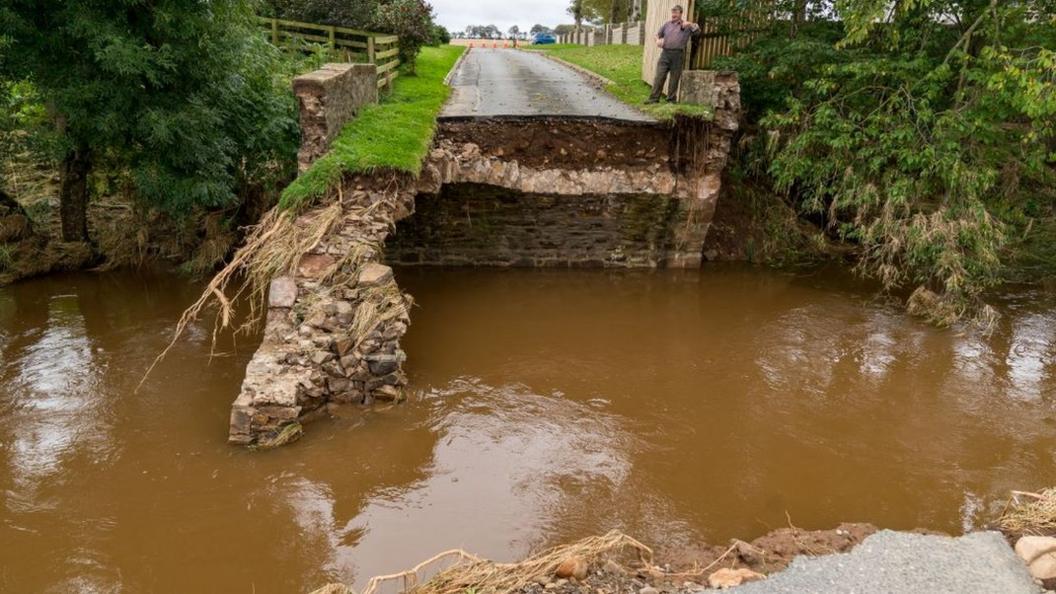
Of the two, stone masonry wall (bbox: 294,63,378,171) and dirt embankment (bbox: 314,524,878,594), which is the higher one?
stone masonry wall (bbox: 294,63,378,171)

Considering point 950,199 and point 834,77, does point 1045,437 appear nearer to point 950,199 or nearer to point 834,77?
point 950,199

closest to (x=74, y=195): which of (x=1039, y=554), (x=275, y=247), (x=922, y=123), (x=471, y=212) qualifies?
(x=275, y=247)

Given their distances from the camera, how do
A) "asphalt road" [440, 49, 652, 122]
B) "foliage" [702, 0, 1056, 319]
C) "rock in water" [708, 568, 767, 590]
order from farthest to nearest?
"asphalt road" [440, 49, 652, 122] < "foliage" [702, 0, 1056, 319] < "rock in water" [708, 568, 767, 590]

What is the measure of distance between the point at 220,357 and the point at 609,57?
17.0 m

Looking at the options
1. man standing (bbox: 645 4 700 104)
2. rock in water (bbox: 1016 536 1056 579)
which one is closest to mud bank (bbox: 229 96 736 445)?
man standing (bbox: 645 4 700 104)

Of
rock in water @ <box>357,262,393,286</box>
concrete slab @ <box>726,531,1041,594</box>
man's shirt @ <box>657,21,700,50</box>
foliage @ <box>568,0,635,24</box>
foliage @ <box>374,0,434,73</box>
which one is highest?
foliage @ <box>568,0,635,24</box>

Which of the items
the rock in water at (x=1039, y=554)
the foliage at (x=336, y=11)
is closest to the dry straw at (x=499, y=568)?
the rock in water at (x=1039, y=554)

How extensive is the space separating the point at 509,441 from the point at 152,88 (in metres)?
7.53

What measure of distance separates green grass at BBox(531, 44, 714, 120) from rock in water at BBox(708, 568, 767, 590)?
770 centimetres

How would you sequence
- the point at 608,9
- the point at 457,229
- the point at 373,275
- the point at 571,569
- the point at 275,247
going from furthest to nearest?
the point at 608,9
the point at 457,229
the point at 275,247
the point at 373,275
the point at 571,569

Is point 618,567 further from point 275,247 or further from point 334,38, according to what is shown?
point 334,38

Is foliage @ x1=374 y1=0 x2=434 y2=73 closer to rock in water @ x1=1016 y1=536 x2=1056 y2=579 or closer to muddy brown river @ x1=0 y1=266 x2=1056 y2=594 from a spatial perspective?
muddy brown river @ x1=0 y1=266 x2=1056 y2=594

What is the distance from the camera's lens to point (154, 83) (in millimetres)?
9438

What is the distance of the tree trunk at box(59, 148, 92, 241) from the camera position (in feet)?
36.2
